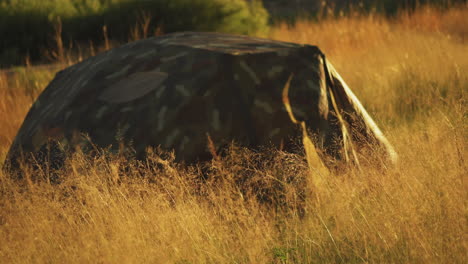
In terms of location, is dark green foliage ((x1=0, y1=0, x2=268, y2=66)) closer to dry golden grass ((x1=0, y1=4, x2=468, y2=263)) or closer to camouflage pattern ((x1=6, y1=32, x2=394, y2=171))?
camouflage pattern ((x1=6, y1=32, x2=394, y2=171))

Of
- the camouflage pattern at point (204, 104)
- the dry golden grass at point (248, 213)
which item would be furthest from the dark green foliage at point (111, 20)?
the dry golden grass at point (248, 213)

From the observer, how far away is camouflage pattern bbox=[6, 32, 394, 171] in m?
2.80

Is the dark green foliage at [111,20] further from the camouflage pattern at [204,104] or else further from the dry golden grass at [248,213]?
the dry golden grass at [248,213]

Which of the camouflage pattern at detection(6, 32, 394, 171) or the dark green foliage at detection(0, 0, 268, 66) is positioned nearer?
the camouflage pattern at detection(6, 32, 394, 171)

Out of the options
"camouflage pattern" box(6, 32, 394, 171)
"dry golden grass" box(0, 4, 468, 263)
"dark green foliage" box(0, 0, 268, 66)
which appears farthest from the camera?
"dark green foliage" box(0, 0, 268, 66)

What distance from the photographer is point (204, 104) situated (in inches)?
112

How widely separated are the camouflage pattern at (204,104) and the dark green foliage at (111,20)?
5.66 metres

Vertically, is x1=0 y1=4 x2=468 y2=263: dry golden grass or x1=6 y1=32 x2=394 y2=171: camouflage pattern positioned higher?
x1=6 y1=32 x2=394 y2=171: camouflage pattern

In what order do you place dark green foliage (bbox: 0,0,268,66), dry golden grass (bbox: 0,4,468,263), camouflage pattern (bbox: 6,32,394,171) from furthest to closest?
1. dark green foliage (bbox: 0,0,268,66)
2. camouflage pattern (bbox: 6,32,394,171)
3. dry golden grass (bbox: 0,4,468,263)

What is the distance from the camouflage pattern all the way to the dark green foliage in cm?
566

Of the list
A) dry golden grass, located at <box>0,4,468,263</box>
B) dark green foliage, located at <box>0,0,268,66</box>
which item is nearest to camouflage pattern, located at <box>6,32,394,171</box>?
dry golden grass, located at <box>0,4,468,263</box>

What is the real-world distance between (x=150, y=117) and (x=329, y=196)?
3.33 ft

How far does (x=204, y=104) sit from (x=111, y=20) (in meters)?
6.77

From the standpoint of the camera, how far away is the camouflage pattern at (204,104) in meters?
2.80
